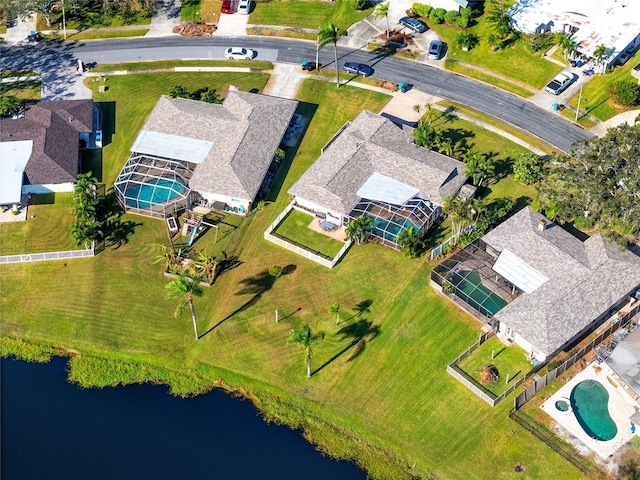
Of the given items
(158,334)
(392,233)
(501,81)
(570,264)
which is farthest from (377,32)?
(158,334)

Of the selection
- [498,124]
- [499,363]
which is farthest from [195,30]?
[499,363]

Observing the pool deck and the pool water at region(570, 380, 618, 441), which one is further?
the pool water at region(570, 380, 618, 441)

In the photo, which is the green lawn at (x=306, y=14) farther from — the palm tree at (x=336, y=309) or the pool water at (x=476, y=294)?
the palm tree at (x=336, y=309)

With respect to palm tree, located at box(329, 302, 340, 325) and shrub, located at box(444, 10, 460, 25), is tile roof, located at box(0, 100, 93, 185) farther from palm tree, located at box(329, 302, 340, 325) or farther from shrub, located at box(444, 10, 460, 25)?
shrub, located at box(444, 10, 460, 25)

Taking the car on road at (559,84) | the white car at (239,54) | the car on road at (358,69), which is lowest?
the white car at (239,54)

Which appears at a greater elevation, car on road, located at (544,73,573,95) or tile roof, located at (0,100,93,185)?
car on road, located at (544,73,573,95)

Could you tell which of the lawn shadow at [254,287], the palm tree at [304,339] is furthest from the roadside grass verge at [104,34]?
the palm tree at [304,339]

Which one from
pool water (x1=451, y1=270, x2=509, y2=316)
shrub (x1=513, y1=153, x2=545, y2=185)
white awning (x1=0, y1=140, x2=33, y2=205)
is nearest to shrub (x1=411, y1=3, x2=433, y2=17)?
shrub (x1=513, y1=153, x2=545, y2=185)
